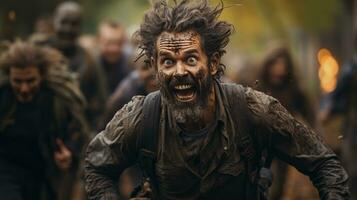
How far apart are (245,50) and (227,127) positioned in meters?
21.1

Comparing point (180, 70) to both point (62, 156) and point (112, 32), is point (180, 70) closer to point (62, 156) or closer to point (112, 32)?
point (62, 156)

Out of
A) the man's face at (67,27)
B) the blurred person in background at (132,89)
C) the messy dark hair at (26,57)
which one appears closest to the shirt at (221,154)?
the messy dark hair at (26,57)

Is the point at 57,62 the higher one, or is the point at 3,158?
the point at 57,62

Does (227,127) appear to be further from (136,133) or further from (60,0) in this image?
(60,0)

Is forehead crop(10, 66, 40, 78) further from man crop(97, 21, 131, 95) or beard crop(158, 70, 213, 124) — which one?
man crop(97, 21, 131, 95)

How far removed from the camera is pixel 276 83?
46.5ft

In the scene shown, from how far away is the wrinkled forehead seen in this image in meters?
7.59

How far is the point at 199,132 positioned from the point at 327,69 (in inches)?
598

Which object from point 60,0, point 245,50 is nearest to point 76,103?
point 60,0

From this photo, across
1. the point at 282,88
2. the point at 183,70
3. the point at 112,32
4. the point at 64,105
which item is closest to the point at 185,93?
the point at 183,70

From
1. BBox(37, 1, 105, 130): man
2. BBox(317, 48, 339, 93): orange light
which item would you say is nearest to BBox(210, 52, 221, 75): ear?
BBox(37, 1, 105, 130): man

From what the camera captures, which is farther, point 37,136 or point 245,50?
point 245,50

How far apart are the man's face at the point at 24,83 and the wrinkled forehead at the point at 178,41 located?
127 inches

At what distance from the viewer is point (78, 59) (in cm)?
1474
